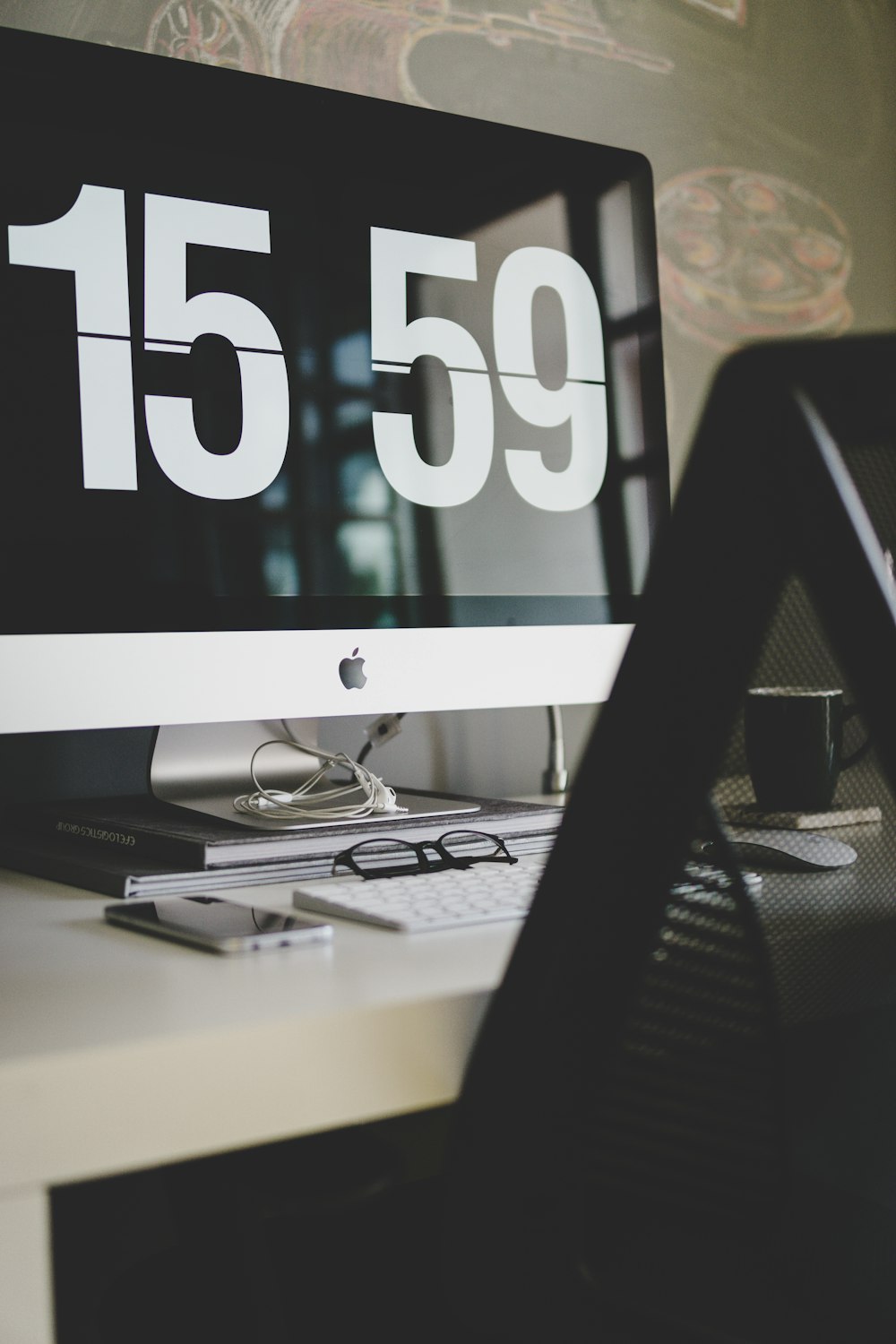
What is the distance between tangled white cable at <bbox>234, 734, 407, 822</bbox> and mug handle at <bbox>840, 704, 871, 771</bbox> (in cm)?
50

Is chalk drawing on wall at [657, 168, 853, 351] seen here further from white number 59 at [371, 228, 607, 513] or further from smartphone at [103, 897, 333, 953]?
smartphone at [103, 897, 333, 953]

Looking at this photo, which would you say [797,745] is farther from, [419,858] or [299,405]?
[299,405]

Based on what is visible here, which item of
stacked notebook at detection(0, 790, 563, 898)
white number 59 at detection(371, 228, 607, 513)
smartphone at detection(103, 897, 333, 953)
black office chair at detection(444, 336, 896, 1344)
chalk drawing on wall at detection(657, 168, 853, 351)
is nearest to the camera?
black office chair at detection(444, 336, 896, 1344)

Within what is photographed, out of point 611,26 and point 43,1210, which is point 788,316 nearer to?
point 611,26

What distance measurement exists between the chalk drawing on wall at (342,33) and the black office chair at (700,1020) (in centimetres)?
114

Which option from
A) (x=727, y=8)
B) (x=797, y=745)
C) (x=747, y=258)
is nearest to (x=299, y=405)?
(x=797, y=745)

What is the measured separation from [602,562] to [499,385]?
0.21m

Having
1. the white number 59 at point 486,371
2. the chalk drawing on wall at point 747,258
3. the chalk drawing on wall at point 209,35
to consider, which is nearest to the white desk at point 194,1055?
the white number 59 at point 486,371

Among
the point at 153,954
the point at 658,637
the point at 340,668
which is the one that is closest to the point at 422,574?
the point at 340,668

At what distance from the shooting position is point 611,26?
162 cm

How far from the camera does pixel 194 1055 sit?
483 millimetres

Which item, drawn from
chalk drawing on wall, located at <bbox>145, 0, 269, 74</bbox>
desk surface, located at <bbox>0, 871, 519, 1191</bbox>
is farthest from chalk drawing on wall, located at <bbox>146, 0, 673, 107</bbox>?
desk surface, located at <bbox>0, 871, 519, 1191</bbox>

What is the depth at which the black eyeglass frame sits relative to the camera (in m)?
0.83

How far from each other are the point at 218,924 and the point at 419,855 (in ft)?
0.68
